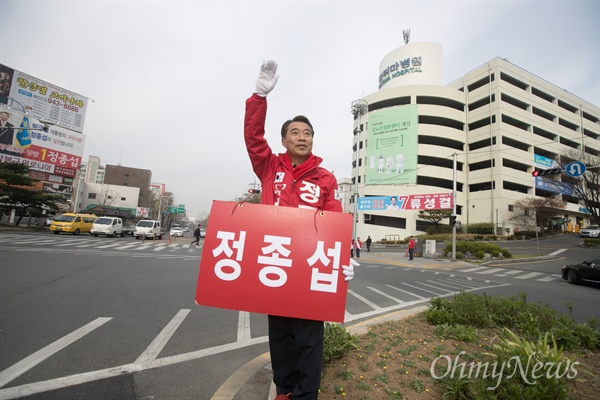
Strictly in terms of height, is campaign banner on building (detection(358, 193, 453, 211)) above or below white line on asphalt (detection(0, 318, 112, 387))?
above

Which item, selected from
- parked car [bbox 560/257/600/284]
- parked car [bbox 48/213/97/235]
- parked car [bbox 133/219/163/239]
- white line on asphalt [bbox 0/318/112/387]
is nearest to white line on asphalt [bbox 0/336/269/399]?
white line on asphalt [bbox 0/318/112/387]

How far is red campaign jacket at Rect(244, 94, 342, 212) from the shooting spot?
2268mm

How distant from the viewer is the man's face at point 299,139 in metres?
2.38

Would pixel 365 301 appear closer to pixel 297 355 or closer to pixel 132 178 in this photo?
pixel 297 355

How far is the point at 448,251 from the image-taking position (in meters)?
21.8

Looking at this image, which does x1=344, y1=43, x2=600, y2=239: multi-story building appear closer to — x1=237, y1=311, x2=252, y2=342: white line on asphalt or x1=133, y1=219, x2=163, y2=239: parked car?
x1=133, y1=219, x2=163, y2=239: parked car

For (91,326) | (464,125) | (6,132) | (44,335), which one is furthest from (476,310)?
(464,125)

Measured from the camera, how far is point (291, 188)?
7.57ft

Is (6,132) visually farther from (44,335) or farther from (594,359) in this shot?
(594,359)

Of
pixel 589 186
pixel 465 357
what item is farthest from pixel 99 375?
pixel 589 186

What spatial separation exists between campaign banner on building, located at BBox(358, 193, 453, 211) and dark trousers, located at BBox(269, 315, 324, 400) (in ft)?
77.5

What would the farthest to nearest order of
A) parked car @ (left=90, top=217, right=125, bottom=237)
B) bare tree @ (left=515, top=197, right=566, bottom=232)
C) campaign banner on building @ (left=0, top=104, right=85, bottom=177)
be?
1. bare tree @ (left=515, top=197, right=566, bottom=232)
2. campaign banner on building @ (left=0, top=104, right=85, bottom=177)
3. parked car @ (left=90, top=217, right=125, bottom=237)

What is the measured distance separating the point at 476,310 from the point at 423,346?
4.07 feet

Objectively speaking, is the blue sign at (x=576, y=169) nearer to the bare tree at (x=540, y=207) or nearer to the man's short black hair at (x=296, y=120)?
the man's short black hair at (x=296, y=120)
